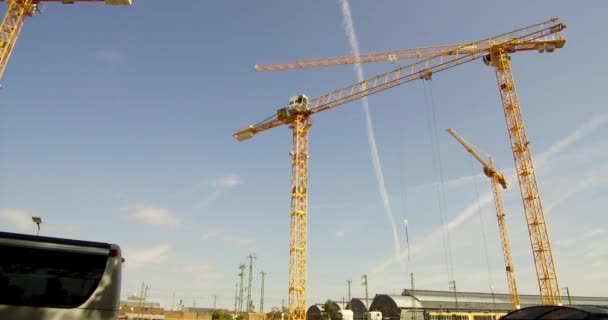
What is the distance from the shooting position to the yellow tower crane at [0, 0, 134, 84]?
39591mm

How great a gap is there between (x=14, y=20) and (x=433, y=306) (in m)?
81.5

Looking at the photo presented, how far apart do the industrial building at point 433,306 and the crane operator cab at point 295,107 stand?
36347 mm

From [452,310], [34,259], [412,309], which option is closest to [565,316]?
[34,259]

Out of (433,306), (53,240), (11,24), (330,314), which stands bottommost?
(330,314)

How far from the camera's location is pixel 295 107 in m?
57.2

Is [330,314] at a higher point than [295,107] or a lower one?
lower

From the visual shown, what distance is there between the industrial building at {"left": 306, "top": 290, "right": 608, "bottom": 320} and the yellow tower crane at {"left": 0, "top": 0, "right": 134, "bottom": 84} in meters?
61.1

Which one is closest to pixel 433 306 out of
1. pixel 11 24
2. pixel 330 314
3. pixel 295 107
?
pixel 330 314

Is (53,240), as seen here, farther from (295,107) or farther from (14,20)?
(295,107)

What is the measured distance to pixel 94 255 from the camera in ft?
24.5

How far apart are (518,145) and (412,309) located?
39.3 m

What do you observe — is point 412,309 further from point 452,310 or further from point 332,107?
point 332,107

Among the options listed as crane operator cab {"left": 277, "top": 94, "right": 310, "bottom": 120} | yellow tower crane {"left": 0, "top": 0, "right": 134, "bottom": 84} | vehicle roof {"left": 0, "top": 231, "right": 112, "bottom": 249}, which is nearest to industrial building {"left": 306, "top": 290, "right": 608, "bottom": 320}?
crane operator cab {"left": 277, "top": 94, "right": 310, "bottom": 120}

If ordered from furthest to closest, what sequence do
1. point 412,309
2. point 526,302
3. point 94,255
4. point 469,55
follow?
point 526,302 → point 412,309 → point 469,55 → point 94,255
